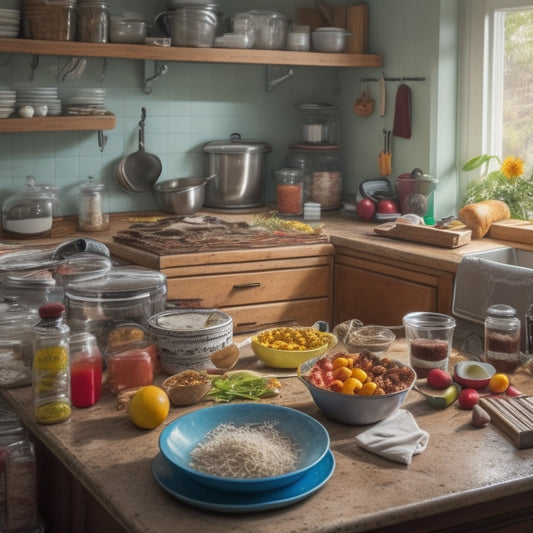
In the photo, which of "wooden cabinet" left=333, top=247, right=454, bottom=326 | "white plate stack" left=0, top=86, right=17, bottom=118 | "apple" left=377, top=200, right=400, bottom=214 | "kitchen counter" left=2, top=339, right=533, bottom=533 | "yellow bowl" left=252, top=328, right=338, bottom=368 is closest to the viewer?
"kitchen counter" left=2, top=339, right=533, bottom=533

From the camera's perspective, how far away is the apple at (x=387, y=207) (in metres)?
4.44

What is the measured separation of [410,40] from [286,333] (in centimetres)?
267

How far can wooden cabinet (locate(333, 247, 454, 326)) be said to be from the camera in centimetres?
364

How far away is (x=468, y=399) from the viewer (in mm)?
1963

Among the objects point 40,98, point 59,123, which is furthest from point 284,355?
point 40,98

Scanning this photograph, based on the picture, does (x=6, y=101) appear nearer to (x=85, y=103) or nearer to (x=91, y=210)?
(x=85, y=103)

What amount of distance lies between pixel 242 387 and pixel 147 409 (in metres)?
0.30

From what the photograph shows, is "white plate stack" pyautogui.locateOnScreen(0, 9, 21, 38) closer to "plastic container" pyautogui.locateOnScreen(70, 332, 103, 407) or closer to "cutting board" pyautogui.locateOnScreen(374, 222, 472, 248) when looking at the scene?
"cutting board" pyautogui.locateOnScreen(374, 222, 472, 248)

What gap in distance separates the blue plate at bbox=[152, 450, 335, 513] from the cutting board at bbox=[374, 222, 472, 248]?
7.45 feet

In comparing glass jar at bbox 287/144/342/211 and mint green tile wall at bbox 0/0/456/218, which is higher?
mint green tile wall at bbox 0/0/456/218

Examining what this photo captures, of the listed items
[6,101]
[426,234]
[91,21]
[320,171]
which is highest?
[91,21]

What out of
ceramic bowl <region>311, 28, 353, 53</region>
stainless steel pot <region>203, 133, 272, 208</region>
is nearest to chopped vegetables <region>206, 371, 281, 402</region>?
stainless steel pot <region>203, 133, 272, 208</region>

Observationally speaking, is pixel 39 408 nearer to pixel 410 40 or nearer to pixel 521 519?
pixel 521 519

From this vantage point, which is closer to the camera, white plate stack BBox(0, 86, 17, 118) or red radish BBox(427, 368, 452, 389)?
red radish BBox(427, 368, 452, 389)
